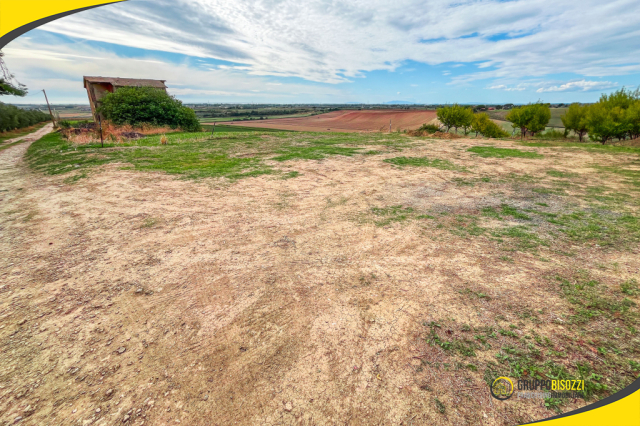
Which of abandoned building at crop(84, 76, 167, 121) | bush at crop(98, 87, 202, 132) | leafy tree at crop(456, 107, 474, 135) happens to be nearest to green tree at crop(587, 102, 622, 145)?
leafy tree at crop(456, 107, 474, 135)

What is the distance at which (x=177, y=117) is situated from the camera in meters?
29.9

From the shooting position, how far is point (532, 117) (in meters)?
29.9

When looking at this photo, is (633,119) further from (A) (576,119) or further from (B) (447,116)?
(B) (447,116)

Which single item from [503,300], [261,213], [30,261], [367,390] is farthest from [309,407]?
[30,261]

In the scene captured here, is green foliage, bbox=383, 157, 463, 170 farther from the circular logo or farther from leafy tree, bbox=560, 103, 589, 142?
leafy tree, bbox=560, 103, 589, 142

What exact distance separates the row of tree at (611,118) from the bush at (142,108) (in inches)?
1603

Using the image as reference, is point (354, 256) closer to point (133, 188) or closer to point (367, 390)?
point (367, 390)

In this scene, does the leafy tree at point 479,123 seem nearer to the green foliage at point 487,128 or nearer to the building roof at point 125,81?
the green foliage at point 487,128

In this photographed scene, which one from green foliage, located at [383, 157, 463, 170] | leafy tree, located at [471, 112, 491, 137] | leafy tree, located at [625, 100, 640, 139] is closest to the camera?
green foliage, located at [383, 157, 463, 170]

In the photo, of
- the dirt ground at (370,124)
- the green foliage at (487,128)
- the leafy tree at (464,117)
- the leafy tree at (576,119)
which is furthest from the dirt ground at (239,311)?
the green foliage at (487,128)

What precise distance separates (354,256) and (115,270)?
390cm

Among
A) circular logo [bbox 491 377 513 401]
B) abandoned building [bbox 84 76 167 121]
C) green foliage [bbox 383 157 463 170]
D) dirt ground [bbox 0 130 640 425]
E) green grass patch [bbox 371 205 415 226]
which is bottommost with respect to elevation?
dirt ground [bbox 0 130 640 425]

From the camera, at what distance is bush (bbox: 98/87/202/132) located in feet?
86.8

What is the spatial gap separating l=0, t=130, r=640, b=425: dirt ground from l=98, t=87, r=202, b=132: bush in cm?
2507
